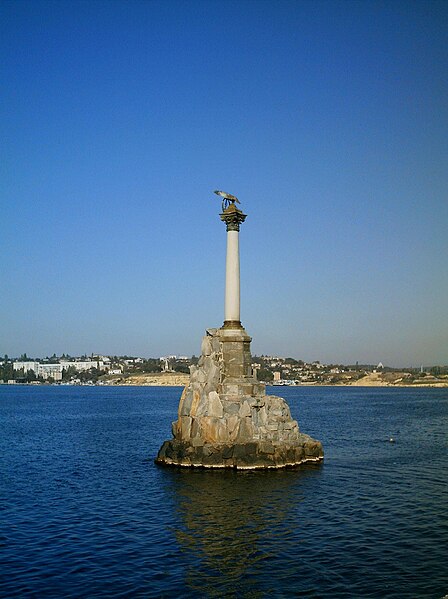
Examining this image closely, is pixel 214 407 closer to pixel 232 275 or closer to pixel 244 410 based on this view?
pixel 244 410

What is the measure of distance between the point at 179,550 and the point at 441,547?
767 cm

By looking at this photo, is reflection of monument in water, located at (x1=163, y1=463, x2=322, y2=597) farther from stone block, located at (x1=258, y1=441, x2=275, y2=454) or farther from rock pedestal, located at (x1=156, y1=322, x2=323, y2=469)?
stone block, located at (x1=258, y1=441, x2=275, y2=454)

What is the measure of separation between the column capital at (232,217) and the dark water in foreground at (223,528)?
14.0m

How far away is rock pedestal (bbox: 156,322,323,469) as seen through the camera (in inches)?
1260

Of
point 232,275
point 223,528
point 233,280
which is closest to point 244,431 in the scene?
point 233,280

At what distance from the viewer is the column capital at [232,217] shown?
120 ft

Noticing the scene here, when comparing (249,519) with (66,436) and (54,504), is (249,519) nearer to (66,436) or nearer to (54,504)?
(54,504)

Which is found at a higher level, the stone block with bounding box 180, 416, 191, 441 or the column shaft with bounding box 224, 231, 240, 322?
the column shaft with bounding box 224, 231, 240, 322

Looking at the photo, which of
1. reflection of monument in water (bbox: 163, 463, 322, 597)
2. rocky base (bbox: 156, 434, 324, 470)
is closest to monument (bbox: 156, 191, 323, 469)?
rocky base (bbox: 156, 434, 324, 470)

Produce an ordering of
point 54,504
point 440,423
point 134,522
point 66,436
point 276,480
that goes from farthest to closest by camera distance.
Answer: point 440,423
point 66,436
point 276,480
point 54,504
point 134,522

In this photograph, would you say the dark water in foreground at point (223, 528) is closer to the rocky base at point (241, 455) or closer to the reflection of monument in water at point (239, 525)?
the reflection of monument in water at point (239, 525)

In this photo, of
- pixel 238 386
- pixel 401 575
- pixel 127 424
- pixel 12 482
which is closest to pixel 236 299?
pixel 238 386

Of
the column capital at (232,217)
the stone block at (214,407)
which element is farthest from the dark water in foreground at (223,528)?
the column capital at (232,217)

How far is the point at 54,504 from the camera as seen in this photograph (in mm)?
24516
